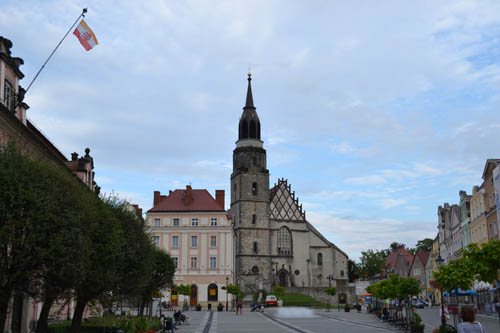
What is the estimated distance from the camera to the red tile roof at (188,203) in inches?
3216

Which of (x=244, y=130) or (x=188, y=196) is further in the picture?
(x=244, y=130)

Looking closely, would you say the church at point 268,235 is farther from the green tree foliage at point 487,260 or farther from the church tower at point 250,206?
the green tree foliage at point 487,260

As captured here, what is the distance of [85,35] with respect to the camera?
24828 millimetres

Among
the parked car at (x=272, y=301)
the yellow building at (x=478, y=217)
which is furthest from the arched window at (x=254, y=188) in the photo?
the yellow building at (x=478, y=217)

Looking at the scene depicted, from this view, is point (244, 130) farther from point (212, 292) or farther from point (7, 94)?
point (7, 94)

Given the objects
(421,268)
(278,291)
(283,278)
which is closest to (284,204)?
(283,278)

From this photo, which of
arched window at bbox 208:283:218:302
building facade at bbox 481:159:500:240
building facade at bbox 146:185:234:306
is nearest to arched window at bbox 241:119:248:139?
building facade at bbox 146:185:234:306

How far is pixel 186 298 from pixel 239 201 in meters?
19.5

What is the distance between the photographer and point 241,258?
88688mm

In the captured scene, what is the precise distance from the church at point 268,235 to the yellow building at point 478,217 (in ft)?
103

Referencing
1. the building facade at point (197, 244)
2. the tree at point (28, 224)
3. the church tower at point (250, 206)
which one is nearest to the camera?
the tree at point (28, 224)

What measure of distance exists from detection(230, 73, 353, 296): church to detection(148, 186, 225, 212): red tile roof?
9.54 meters

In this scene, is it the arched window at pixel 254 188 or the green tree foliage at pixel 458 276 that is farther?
the arched window at pixel 254 188

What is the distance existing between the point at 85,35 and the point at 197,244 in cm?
5873
